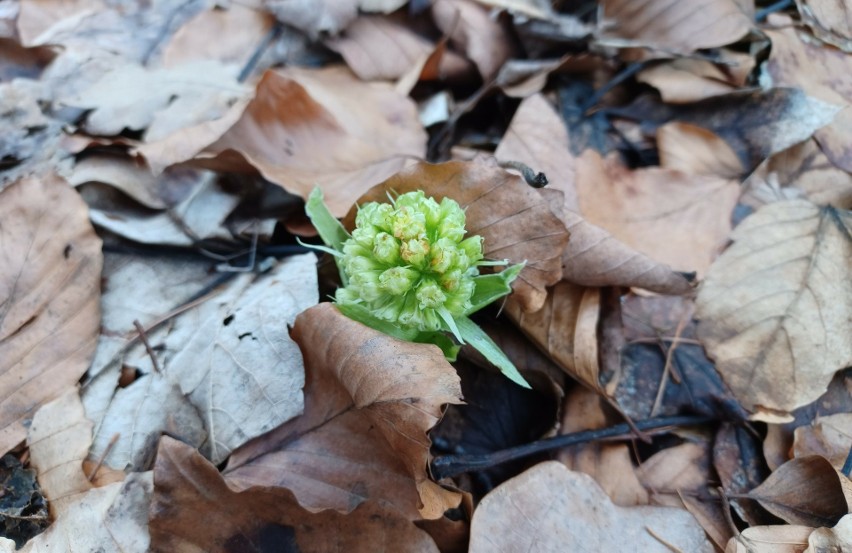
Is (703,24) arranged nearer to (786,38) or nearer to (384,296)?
(786,38)

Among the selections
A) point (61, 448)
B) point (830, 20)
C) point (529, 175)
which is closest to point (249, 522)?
point (61, 448)

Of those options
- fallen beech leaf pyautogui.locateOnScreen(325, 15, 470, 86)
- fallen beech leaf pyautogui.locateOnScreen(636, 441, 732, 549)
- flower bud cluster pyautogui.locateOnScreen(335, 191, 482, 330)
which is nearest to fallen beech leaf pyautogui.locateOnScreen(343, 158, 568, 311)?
flower bud cluster pyautogui.locateOnScreen(335, 191, 482, 330)

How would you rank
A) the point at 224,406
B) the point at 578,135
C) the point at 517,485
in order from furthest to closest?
the point at 578,135
the point at 224,406
the point at 517,485

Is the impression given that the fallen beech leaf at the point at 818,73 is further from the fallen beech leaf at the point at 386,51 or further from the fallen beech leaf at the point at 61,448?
the fallen beech leaf at the point at 61,448

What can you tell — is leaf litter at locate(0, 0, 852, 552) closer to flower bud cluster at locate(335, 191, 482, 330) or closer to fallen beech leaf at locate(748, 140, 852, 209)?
fallen beech leaf at locate(748, 140, 852, 209)

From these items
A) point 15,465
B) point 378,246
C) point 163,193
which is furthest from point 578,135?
point 15,465

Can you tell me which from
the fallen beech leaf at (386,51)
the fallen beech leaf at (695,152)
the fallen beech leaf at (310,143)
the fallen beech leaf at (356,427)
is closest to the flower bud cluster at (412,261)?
the fallen beech leaf at (356,427)
